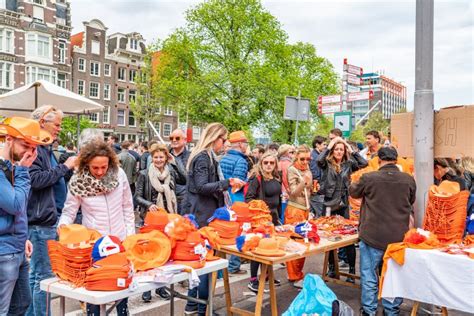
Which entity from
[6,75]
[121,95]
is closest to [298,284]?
[6,75]

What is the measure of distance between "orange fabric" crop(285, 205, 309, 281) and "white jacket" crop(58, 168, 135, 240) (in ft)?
8.41

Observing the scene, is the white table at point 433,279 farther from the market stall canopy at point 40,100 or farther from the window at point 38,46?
the window at point 38,46

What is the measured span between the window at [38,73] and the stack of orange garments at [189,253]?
3415 cm

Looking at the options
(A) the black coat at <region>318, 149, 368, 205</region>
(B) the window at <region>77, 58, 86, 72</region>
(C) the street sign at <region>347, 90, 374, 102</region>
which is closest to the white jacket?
(A) the black coat at <region>318, 149, 368, 205</region>

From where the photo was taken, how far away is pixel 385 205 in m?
4.09

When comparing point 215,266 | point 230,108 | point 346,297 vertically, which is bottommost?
point 346,297

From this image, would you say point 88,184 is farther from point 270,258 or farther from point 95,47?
point 95,47

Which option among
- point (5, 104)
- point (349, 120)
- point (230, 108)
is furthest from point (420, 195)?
point (230, 108)

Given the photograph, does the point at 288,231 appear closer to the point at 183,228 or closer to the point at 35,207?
the point at 183,228

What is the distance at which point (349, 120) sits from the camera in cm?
1144

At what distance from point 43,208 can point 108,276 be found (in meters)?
1.18

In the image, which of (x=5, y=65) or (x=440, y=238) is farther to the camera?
(x=5, y=65)

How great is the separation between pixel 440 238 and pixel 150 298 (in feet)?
10.0

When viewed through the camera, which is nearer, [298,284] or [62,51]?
[298,284]
